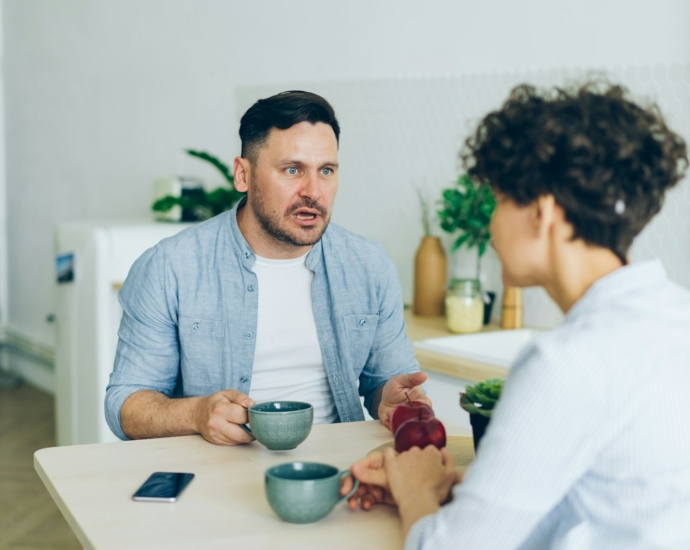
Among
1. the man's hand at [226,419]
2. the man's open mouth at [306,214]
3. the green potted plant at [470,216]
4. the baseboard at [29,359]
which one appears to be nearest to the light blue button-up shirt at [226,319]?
the man's open mouth at [306,214]

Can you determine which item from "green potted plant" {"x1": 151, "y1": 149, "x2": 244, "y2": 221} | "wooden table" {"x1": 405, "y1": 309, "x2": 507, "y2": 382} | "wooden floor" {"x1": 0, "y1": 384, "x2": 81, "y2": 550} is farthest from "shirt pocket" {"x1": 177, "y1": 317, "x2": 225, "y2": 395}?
"green potted plant" {"x1": 151, "y1": 149, "x2": 244, "y2": 221}

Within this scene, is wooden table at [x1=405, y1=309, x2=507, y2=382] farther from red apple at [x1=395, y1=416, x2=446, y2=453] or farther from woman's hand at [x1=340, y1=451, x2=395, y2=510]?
woman's hand at [x1=340, y1=451, x2=395, y2=510]

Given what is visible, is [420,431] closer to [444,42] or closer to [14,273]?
[444,42]

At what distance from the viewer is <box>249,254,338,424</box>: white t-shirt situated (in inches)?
83.4

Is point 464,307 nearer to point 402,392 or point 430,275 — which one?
point 430,275

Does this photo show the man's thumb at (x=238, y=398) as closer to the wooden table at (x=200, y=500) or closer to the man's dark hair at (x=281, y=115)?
the wooden table at (x=200, y=500)

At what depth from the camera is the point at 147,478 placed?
4.74 feet

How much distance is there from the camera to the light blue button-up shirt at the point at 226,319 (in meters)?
2.03

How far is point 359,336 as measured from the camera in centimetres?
219

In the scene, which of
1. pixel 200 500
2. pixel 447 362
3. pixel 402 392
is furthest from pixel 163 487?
pixel 447 362

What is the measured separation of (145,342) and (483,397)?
89 centimetres

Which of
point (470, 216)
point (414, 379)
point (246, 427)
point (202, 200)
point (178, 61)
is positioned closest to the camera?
point (246, 427)

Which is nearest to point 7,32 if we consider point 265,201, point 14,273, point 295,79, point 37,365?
point 14,273

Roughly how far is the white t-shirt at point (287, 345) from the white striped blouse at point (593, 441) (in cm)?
106
